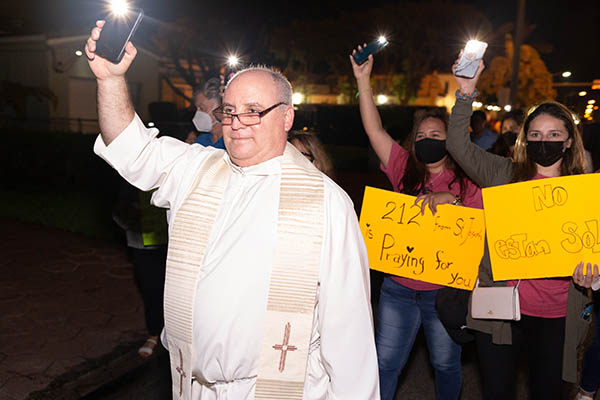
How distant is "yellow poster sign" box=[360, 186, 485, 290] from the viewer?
136 inches

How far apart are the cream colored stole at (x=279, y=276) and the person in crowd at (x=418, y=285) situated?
143cm

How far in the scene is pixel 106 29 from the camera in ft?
6.77

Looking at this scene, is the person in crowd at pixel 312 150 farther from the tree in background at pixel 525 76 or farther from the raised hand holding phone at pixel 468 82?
the tree in background at pixel 525 76

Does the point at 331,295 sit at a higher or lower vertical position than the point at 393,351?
higher

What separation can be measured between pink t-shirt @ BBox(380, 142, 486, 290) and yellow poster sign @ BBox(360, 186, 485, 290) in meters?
0.12

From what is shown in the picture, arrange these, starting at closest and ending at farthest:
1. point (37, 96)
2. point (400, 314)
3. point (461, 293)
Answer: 1. point (461, 293)
2. point (400, 314)
3. point (37, 96)

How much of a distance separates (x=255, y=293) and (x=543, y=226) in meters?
1.74

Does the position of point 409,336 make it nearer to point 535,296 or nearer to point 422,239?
point 422,239

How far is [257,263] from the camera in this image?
87.2 inches

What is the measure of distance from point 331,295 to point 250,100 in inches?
32.0

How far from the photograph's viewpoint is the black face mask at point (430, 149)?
3.57m

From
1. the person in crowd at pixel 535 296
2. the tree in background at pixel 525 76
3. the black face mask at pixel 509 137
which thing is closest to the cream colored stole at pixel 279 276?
the person in crowd at pixel 535 296

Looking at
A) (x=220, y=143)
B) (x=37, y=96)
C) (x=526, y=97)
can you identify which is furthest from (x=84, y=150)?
(x=526, y=97)

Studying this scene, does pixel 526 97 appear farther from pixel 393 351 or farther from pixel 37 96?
pixel 393 351
